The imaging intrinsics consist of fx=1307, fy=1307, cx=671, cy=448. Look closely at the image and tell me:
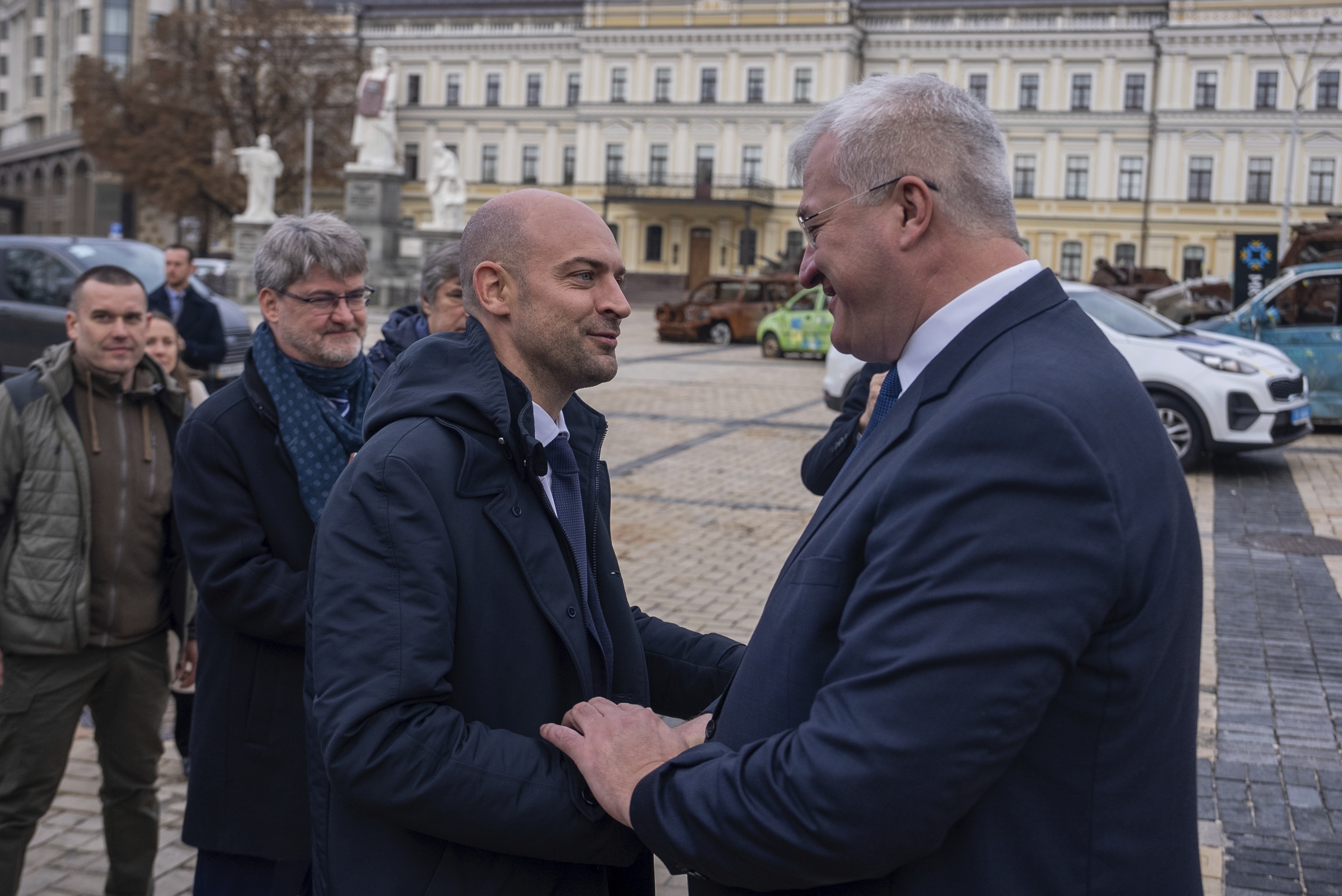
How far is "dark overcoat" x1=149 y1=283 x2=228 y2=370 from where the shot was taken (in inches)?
407

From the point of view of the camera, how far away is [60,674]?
368cm

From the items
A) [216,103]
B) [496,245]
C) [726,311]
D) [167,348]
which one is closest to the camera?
[496,245]

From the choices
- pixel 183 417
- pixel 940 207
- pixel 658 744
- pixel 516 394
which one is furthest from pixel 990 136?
pixel 183 417

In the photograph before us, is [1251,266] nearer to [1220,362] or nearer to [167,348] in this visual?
[1220,362]

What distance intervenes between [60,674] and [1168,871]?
308 centimetres

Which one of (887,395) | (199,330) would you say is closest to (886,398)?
(887,395)

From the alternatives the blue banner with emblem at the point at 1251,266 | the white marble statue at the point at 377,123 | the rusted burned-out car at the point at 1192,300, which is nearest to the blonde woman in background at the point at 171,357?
the rusted burned-out car at the point at 1192,300

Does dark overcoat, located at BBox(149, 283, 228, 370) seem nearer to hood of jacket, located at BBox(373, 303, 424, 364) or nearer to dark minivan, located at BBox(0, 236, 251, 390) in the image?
dark minivan, located at BBox(0, 236, 251, 390)

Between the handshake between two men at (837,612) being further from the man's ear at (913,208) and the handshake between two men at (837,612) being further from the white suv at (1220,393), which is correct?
the white suv at (1220,393)

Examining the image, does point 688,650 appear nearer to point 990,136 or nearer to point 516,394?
point 516,394

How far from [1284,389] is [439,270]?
30.3ft

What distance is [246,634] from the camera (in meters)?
2.98

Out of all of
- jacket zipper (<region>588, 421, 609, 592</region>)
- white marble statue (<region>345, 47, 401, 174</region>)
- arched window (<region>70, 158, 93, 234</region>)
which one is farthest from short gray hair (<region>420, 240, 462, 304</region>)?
arched window (<region>70, 158, 93, 234</region>)

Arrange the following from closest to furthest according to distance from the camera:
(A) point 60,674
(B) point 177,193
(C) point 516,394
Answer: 1. (C) point 516,394
2. (A) point 60,674
3. (B) point 177,193
